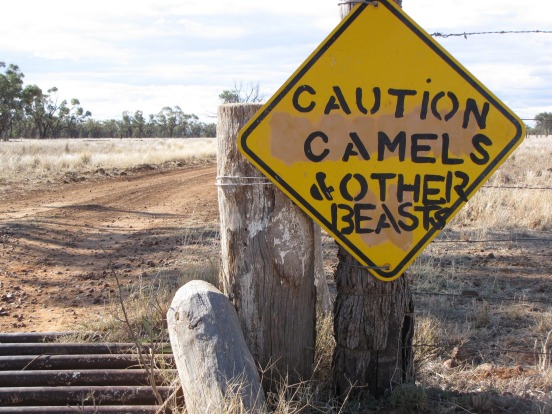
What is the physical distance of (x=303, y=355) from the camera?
11.6ft

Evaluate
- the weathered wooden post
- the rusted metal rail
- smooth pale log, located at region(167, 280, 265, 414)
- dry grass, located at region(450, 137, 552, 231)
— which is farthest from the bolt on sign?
dry grass, located at region(450, 137, 552, 231)

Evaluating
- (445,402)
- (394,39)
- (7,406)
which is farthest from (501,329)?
(7,406)

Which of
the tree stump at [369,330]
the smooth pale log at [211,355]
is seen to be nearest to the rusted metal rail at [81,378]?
the smooth pale log at [211,355]

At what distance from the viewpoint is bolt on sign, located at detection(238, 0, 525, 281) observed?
10.2 ft

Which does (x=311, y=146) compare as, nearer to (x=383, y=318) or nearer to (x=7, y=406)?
(x=383, y=318)

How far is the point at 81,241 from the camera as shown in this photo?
882 cm

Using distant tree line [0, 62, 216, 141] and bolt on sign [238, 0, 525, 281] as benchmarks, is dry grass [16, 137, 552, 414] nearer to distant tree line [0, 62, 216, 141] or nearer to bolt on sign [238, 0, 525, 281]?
bolt on sign [238, 0, 525, 281]

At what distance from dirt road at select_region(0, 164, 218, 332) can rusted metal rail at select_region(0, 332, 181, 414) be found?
762 millimetres

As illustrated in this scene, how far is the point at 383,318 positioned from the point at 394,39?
1342 mm

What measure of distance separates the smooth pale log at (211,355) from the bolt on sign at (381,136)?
68cm

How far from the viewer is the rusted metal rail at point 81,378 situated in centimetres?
335

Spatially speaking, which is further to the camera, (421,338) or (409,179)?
(421,338)

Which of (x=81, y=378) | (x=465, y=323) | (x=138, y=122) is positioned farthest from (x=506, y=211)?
(x=138, y=122)

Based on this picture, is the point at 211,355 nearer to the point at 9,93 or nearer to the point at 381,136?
the point at 381,136
